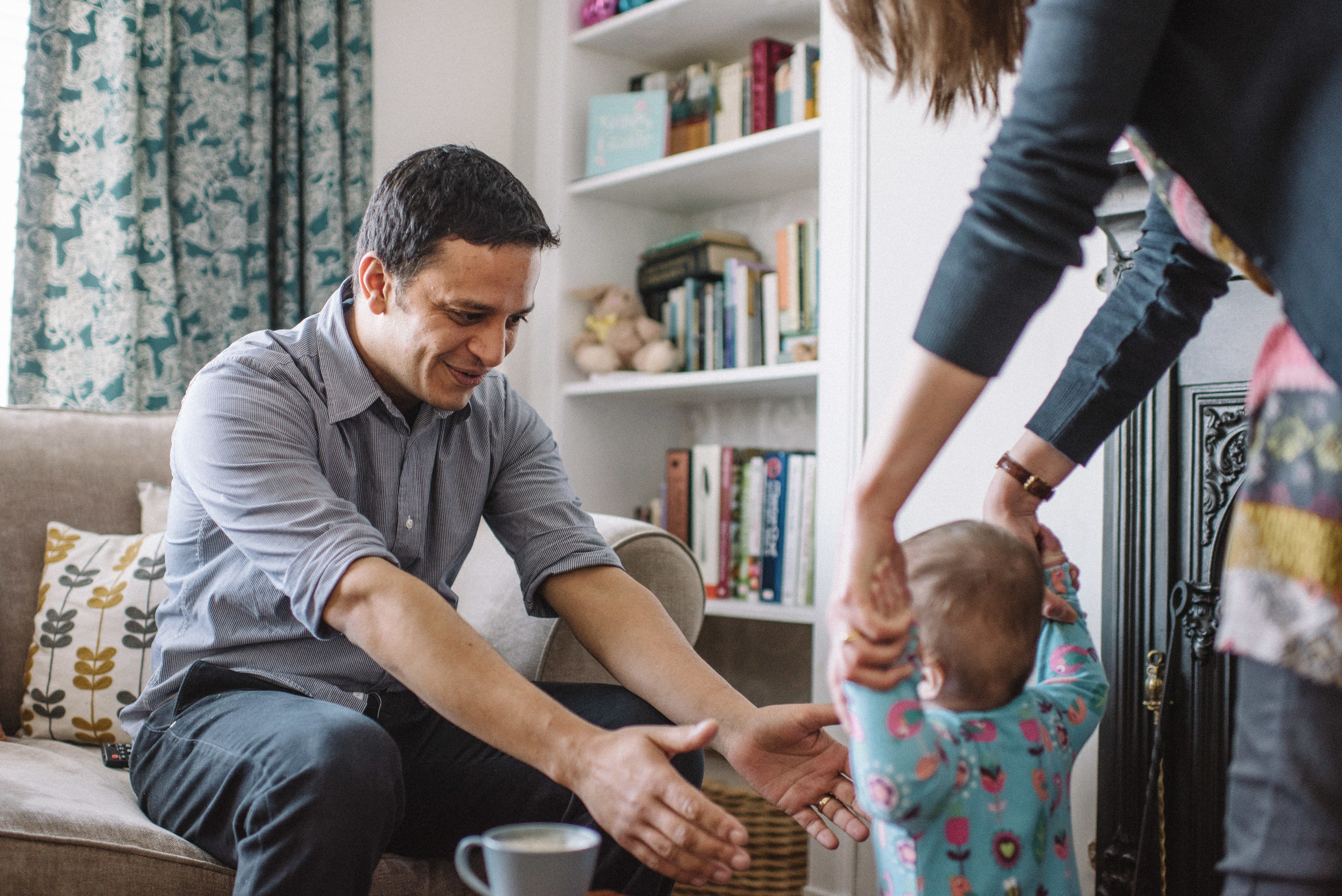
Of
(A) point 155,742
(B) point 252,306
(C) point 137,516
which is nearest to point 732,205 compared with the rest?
(B) point 252,306

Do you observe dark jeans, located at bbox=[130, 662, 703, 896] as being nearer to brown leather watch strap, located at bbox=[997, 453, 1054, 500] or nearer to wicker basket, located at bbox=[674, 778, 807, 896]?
brown leather watch strap, located at bbox=[997, 453, 1054, 500]

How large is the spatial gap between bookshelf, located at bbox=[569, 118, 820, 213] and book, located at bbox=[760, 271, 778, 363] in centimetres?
25

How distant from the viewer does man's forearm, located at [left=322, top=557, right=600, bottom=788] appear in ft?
3.35

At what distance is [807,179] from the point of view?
2.51 metres

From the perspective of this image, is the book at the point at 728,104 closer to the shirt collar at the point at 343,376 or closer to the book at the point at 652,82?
the book at the point at 652,82

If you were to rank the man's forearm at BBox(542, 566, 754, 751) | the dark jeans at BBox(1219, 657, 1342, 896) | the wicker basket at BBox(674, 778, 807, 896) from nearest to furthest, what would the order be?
the dark jeans at BBox(1219, 657, 1342, 896) < the man's forearm at BBox(542, 566, 754, 751) < the wicker basket at BBox(674, 778, 807, 896)

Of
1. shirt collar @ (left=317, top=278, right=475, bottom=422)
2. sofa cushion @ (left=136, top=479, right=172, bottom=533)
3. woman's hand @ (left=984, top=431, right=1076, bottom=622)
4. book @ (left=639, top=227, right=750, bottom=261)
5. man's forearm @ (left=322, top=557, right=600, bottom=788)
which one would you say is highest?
book @ (left=639, top=227, right=750, bottom=261)

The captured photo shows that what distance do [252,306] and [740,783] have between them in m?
1.42

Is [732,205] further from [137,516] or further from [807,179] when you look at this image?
[137,516]

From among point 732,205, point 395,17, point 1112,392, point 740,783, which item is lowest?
point 740,783

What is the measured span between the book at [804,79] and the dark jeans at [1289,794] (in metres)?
1.95

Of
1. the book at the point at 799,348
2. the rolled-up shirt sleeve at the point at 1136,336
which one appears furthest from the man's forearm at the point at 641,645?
the book at the point at 799,348

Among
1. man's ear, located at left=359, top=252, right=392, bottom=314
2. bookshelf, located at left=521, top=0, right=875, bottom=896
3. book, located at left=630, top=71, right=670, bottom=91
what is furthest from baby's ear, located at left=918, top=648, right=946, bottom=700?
book, located at left=630, top=71, right=670, bottom=91

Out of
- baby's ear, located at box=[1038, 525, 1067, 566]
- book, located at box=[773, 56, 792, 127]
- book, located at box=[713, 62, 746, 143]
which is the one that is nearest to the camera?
baby's ear, located at box=[1038, 525, 1067, 566]
